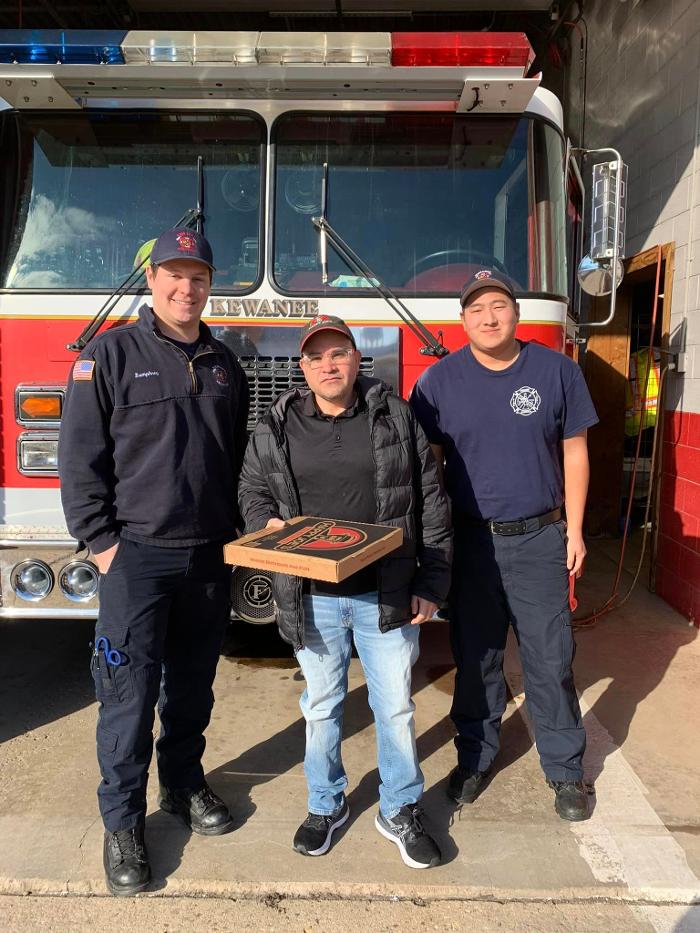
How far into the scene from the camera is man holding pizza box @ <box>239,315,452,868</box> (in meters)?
2.29

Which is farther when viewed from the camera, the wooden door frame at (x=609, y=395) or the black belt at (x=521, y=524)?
the wooden door frame at (x=609, y=395)

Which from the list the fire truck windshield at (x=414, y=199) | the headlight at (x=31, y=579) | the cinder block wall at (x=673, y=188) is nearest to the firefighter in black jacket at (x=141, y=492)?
the headlight at (x=31, y=579)

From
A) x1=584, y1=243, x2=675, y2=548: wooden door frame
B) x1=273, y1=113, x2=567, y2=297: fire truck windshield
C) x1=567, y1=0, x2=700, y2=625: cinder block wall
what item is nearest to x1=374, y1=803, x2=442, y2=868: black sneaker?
x1=273, y1=113, x2=567, y2=297: fire truck windshield

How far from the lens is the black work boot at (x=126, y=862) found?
2.28 m

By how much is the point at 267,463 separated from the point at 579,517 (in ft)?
3.79

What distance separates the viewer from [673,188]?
5.00 m

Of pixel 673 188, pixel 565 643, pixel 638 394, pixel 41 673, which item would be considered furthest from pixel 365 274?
pixel 638 394

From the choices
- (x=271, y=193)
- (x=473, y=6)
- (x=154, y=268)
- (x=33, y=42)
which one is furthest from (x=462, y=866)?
(x=473, y=6)

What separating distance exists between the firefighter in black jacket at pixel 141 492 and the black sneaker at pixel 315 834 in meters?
0.49

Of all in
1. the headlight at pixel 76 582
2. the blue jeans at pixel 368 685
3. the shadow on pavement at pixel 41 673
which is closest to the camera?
the blue jeans at pixel 368 685

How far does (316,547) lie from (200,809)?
1.19 m

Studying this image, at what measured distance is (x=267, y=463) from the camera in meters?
2.35

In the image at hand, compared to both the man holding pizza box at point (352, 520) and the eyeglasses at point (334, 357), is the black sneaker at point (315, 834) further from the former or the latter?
the eyeglasses at point (334, 357)

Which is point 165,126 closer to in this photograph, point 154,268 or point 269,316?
point 269,316
